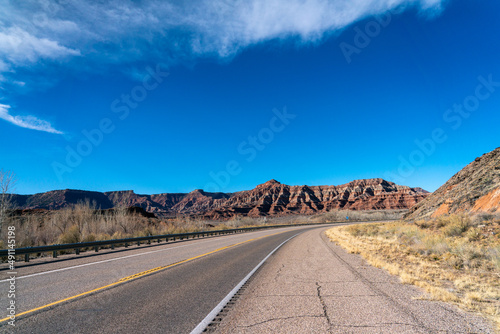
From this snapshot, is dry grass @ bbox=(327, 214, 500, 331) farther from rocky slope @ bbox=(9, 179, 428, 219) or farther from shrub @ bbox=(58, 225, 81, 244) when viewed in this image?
rocky slope @ bbox=(9, 179, 428, 219)

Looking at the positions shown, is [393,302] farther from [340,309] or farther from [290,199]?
[290,199]

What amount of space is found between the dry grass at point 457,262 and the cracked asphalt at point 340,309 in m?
0.51

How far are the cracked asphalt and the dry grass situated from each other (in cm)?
51

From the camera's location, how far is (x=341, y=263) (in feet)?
31.5

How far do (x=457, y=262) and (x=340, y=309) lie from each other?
700 cm

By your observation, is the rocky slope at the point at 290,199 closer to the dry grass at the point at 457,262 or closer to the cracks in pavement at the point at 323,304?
the dry grass at the point at 457,262

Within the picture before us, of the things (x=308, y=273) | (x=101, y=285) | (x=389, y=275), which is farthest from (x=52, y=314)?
(x=389, y=275)

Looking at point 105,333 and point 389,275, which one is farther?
point 389,275

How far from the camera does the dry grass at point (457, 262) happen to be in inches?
208

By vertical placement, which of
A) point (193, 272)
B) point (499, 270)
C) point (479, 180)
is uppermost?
point (479, 180)

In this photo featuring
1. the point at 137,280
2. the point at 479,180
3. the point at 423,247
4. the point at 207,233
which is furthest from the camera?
the point at 207,233

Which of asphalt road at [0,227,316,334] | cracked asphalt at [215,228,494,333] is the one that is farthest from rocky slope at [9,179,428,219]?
cracked asphalt at [215,228,494,333]

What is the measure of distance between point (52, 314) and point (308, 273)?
6.22 metres

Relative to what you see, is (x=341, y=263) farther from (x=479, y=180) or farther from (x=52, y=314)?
(x=479, y=180)
